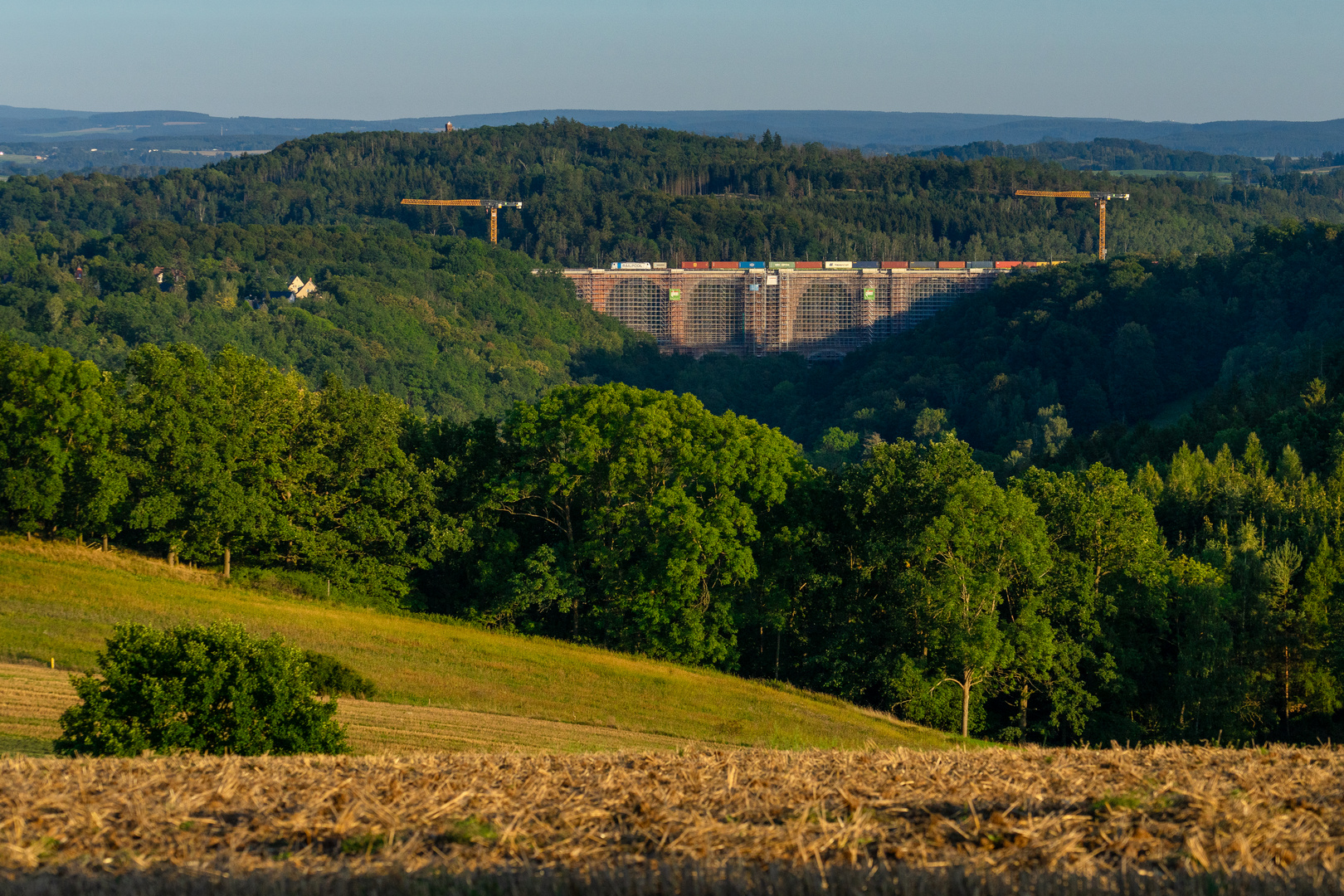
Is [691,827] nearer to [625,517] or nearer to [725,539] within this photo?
[725,539]

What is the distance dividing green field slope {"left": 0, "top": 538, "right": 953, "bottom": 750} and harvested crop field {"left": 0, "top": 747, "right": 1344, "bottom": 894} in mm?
15793

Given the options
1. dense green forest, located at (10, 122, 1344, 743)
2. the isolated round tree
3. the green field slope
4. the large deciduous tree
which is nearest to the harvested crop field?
the isolated round tree

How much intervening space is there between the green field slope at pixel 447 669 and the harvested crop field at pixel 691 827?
15.8 m

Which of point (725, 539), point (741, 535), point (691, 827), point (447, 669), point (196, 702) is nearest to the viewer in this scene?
point (691, 827)

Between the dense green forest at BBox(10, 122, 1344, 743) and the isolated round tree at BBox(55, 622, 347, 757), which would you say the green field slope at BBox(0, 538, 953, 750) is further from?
the isolated round tree at BBox(55, 622, 347, 757)

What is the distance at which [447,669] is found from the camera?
139ft

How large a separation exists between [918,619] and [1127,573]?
28.7 ft

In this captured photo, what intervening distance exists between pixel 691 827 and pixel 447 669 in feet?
103

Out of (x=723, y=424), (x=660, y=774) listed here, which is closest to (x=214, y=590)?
(x=723, y=424)

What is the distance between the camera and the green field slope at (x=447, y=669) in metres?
34.4

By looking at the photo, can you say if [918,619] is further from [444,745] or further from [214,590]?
[214,590]

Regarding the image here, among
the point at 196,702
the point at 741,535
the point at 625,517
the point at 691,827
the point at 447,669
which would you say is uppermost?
the point at 691,827

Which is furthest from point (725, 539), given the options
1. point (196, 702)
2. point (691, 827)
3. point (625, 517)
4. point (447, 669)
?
point (691, 827)

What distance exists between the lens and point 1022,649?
44906 millimetres
